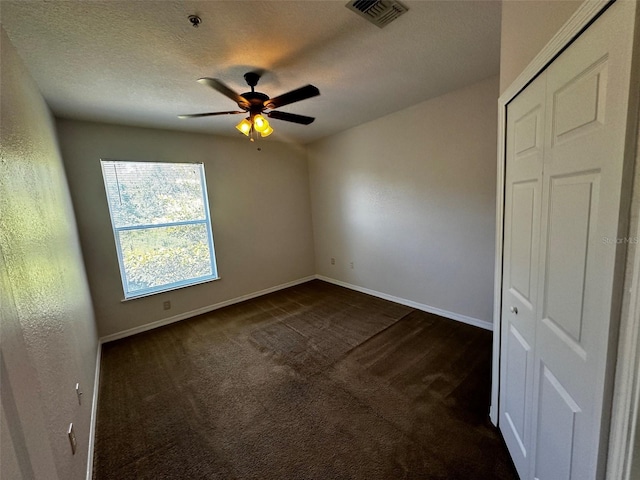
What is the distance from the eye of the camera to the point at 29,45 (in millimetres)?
1597

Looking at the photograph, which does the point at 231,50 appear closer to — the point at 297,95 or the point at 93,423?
the point at 297,95

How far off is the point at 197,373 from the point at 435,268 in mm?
2860

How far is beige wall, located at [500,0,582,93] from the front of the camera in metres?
0.94

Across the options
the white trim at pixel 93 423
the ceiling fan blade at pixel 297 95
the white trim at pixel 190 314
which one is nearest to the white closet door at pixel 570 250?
the ceiling fan blade at pixel 297 95

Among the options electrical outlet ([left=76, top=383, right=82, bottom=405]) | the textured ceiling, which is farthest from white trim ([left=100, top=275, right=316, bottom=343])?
the textured ceiling

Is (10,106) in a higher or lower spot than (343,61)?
lower

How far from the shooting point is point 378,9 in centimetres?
150

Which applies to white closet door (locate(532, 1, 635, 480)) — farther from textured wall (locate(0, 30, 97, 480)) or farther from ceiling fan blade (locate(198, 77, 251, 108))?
ceiling fan blade (locate(198, 77, 251, 108))

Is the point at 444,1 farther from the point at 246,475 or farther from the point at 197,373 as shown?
the point at 197,373

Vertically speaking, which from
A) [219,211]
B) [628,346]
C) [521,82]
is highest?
[521,82]

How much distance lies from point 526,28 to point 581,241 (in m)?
1.00

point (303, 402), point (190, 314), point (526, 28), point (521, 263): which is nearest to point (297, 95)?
point (526, 28)

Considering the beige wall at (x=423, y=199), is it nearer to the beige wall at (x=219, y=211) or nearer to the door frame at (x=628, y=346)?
the beige wall at (x=219, y=211)

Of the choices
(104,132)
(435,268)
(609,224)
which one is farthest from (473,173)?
(104,132)
